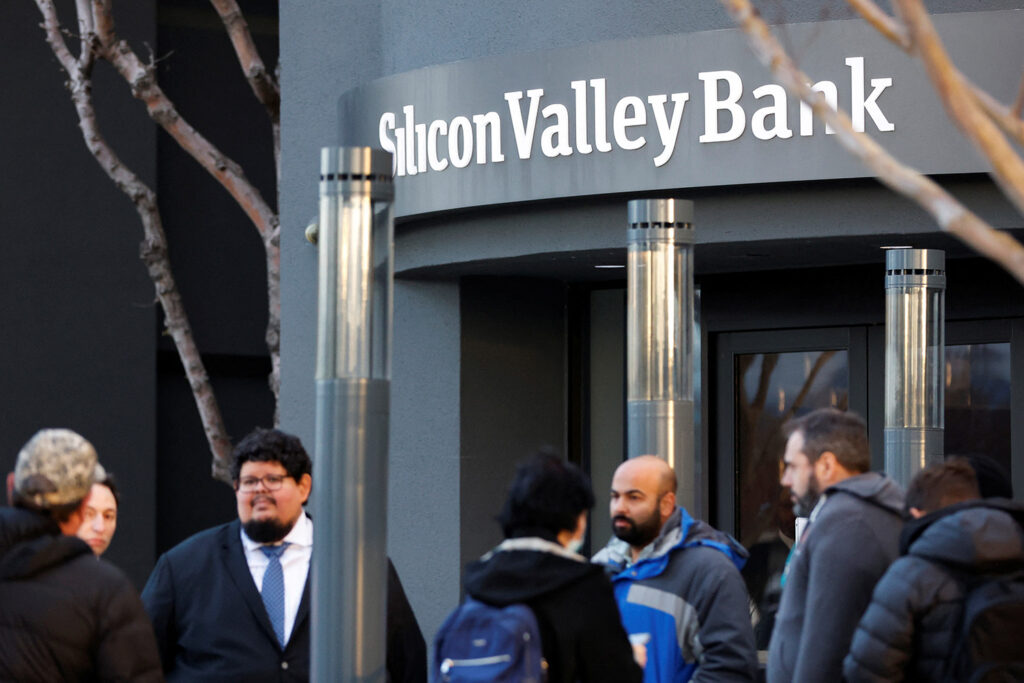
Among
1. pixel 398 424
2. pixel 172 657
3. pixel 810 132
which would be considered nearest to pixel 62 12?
pixel 398 424

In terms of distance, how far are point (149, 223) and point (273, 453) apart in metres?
8.93

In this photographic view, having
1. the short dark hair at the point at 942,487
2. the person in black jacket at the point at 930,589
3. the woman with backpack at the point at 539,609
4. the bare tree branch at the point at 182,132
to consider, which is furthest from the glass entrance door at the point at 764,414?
the woman with backpack at the point at 539,609

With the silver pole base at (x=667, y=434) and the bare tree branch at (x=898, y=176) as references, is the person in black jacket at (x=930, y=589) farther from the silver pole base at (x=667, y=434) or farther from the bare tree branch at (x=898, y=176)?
the silver pole base at (x=667, y=434)

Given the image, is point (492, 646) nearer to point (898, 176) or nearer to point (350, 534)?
point (350, 534)

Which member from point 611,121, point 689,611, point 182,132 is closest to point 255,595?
point 689,611

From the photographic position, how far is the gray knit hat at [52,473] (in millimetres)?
4609

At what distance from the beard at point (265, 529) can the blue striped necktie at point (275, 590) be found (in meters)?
0.06

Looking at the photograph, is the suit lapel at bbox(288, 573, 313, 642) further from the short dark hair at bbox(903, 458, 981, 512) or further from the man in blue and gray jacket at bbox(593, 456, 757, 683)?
the short dark hair at bbox(903, 458, 981, 512)

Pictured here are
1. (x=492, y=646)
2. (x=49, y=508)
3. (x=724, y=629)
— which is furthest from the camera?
(x=724, y=629)

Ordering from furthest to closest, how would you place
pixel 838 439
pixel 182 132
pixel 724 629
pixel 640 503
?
1. pixel 182 132
2. pixel 640 503
3. pixel 724 629
4. pixel 838 439

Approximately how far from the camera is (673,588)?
227 inches

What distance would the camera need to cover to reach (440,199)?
10.4 metres

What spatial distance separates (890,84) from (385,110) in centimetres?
331

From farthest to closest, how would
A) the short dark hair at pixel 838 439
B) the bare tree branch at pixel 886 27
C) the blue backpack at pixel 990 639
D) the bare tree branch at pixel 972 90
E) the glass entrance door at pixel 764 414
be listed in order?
the glass entrance door at pixel 764 414 → the short dark hair at pixel 838 439 → the blue backpack at pixel 990 639 → the bare tree branch at pixel 886 27 → the bare tree branch at pixel 972 90
